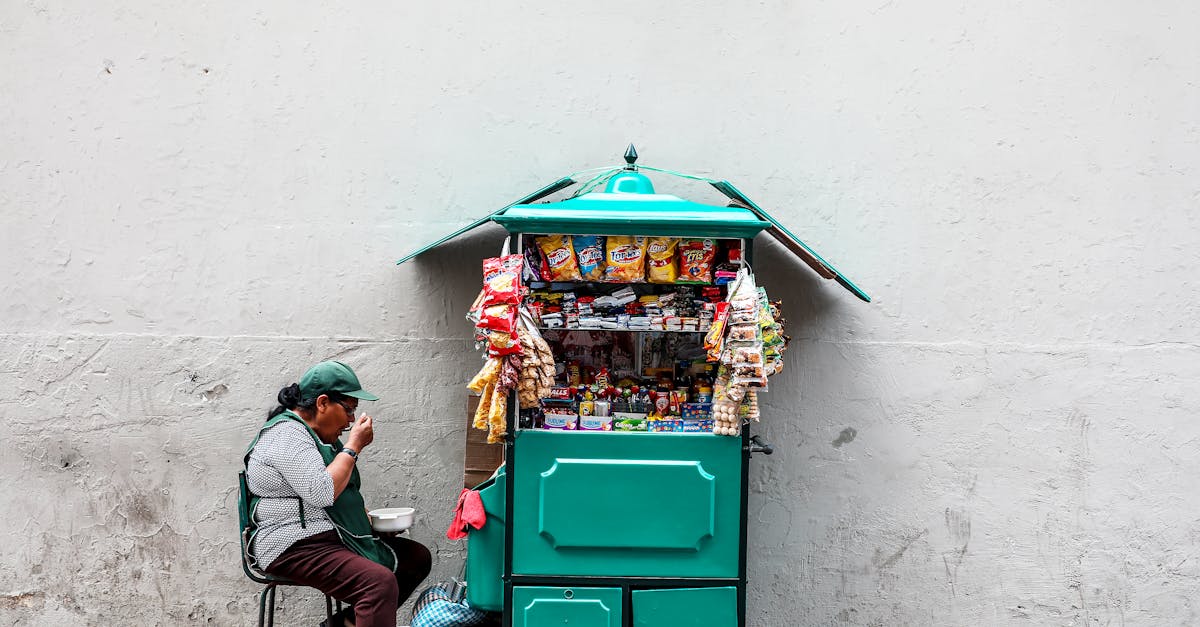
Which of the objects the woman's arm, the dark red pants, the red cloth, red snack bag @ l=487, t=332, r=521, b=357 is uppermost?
red snack bag @ l=487, t=332, r=521, b=357

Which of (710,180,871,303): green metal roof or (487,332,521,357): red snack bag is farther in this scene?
(710,180,871,303): green metal roof

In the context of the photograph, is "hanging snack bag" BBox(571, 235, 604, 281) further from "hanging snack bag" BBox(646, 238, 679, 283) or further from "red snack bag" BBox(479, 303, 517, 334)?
"red snack bag" BBox(479, 303, 517, 334)

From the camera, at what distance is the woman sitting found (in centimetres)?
357

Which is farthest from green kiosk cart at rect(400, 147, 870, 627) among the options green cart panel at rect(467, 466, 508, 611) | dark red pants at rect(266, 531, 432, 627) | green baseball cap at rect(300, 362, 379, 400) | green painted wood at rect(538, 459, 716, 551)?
green baseball cap at rect(300, 362, 379, 400)

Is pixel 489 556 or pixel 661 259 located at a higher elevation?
pixel 661 259

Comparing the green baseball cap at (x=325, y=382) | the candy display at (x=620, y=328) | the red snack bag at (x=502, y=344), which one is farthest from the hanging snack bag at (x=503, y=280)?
the green baseball cap at (x=325, y=382)

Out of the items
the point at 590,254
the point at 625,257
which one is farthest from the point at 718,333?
the point at 590,254

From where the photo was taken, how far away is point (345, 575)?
3.61 m

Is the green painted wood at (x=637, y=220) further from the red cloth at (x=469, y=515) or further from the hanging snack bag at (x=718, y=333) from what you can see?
the red cloth at (x=469, y=515)

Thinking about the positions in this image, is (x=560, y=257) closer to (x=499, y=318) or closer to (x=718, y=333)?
(x=499, y=318)

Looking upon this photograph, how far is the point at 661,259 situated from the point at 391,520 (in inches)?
62.2

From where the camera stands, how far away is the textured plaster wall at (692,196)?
4.43 m

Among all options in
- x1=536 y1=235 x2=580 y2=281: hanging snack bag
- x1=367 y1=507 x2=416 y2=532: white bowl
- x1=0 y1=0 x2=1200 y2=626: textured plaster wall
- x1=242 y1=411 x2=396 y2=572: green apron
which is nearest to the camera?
x1=242 y1=411 x2=396 y2=572: green apron

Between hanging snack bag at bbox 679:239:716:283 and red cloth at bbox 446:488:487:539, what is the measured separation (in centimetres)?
122
